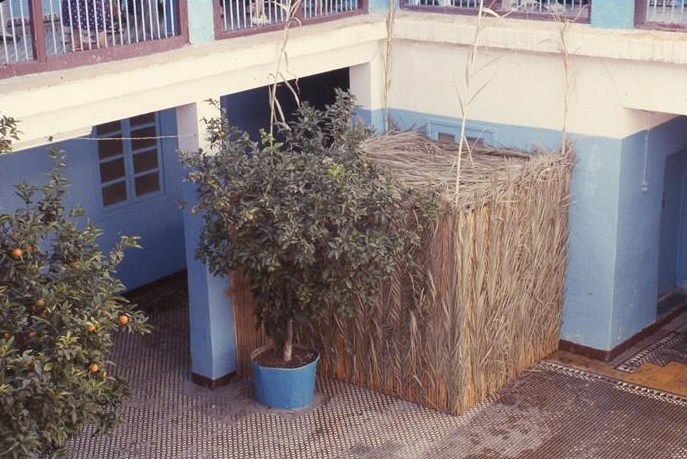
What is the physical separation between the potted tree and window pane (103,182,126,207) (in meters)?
2.77

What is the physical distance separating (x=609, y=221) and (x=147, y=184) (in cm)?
491

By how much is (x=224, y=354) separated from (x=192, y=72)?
2576 mm

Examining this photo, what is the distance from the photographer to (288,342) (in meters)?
8.68

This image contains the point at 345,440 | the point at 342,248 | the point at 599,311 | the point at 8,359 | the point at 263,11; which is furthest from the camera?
the point at 599,311

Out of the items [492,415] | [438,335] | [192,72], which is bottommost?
[492,415]

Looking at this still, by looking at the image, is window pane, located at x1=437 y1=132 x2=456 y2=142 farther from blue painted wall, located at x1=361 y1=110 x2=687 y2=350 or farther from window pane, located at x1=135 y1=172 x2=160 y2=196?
window pane, located at x1=135 y1=172 x2=160 y2=196

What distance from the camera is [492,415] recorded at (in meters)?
8.69

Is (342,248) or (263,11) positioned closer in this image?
(342,248)

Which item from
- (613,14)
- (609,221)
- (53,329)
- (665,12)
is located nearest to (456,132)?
(609,221)

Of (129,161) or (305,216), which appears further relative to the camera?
(129,161)

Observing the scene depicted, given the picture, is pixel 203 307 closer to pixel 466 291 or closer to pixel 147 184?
pixel 466 291

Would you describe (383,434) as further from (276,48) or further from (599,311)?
(276,48)

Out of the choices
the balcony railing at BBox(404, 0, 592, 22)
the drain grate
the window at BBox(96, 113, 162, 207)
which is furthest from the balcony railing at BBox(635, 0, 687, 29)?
the window at BBox(96, 113, 162, 207)

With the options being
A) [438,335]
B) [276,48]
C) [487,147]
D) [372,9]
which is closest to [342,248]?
[438,335]
